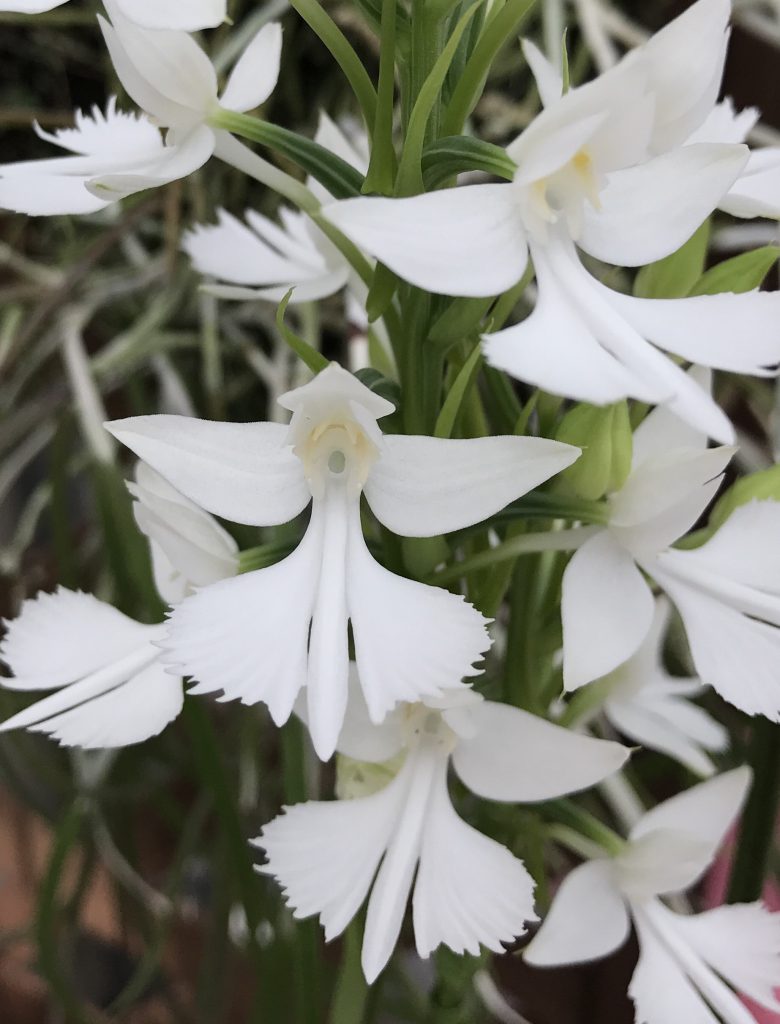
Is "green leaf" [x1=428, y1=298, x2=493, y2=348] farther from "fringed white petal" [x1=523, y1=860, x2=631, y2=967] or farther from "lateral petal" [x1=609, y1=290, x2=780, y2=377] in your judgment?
"fringed white petal" [x1=523, y1=860, x2=631, y2=967]

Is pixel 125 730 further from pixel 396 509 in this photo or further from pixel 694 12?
pixel 694 12

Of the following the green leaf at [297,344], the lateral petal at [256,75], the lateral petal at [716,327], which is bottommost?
the green leaf at [297,344]

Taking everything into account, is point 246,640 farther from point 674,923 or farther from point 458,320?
point 674,923

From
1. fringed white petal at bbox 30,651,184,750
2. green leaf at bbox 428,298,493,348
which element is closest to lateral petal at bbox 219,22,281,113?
green leaf at bbox 428,298,493,348

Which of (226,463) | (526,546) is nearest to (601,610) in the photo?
(526,546)

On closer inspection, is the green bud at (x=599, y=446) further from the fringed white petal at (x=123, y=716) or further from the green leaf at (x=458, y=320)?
the fringed white petal at (x=123, y=716)

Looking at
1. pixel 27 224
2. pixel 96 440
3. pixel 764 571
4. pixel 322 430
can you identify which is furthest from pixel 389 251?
pixel 27 224

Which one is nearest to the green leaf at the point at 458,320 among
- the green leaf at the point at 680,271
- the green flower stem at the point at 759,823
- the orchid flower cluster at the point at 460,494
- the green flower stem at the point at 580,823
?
the orchid flower cluster at the point at 460,494

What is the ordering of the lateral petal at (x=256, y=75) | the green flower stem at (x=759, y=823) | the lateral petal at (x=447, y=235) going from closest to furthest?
the lateral petal at (x=447, y=235) → the lateral petal at (x=256, y=75) → the green flower stem at (x=759, y=823)
